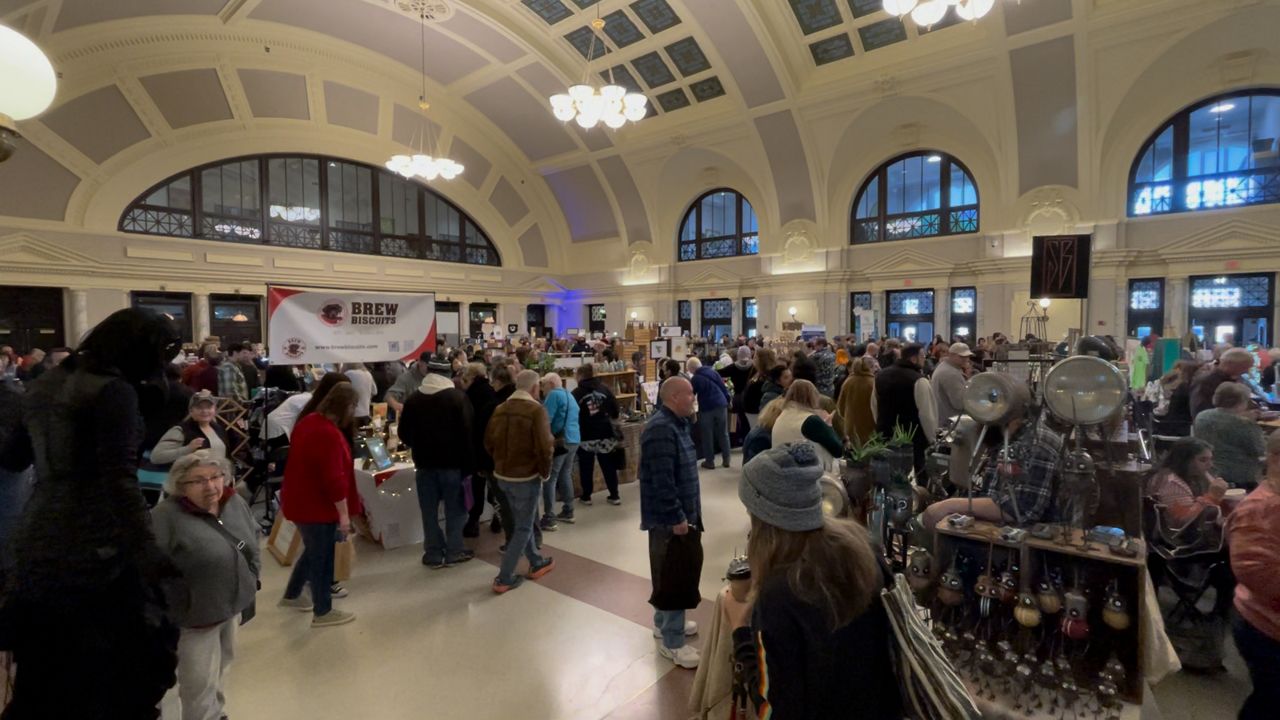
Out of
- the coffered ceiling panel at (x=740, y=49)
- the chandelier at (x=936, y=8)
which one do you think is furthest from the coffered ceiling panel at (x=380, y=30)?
the chandelier at (x=936, y=8)

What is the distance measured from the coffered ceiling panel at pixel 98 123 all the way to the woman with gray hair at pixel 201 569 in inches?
602

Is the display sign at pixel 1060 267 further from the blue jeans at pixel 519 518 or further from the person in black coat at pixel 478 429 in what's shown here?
the person in black coat at pixel 478 429

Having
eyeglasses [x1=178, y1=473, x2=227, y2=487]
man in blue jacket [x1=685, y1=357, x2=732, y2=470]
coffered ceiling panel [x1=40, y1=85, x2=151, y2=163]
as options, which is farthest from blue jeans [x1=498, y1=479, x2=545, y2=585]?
coffered ceiling panel [x1=40, y1=85, x2=151, y2=163]

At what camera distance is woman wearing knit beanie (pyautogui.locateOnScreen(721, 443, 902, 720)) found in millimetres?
1344

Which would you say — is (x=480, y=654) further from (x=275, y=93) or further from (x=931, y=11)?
(x=275, y=93)

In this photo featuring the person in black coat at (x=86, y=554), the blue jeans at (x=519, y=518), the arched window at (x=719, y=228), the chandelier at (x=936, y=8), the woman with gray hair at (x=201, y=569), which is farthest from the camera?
the arched window at (x=719, y=228)

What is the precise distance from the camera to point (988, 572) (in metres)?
2.65

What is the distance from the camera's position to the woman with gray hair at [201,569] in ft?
7.72

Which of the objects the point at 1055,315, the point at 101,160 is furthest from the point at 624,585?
the point at 101,160

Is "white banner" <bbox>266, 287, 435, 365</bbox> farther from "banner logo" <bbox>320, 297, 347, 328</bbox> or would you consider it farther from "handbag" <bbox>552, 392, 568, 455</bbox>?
"handbag" <bbox>552, 392, 568, 455</bbox>

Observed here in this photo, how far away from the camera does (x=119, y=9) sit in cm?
1219

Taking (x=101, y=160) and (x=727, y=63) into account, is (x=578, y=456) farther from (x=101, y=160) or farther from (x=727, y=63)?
(x=101, y=160)

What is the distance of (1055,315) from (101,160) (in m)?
22.3

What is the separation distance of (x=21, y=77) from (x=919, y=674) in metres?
3.17
